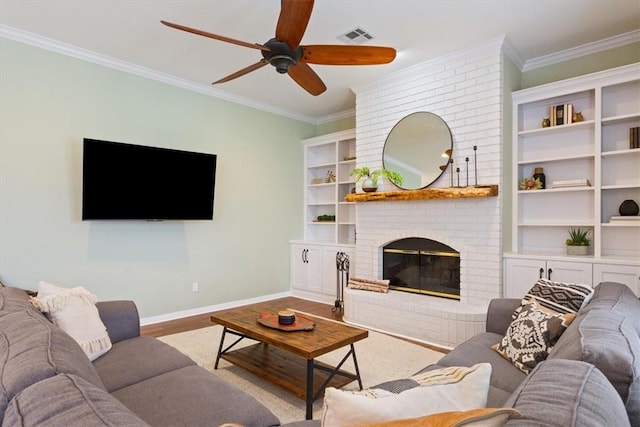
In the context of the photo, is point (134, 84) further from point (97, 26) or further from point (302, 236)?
point (302, 236)

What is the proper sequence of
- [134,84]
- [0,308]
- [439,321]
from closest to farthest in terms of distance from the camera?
1. [0,308]
2. [439,321]
3. [134,84]

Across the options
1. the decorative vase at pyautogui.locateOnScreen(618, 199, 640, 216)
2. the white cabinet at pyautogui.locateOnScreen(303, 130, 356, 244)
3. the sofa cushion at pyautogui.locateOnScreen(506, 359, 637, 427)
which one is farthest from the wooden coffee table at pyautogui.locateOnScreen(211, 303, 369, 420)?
the white cabinet at pyautogui.locateOnScreen(303, 130, 356, 244)

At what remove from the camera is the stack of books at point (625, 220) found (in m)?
3.22

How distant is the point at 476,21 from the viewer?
10.4 ft

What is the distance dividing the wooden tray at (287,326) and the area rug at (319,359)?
1.56ft

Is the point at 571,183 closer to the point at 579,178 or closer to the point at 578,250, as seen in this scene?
the point at 579,178

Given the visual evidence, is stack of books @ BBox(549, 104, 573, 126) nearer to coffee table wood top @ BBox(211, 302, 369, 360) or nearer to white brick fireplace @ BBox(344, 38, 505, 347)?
white brick fireplace @ BBox(344, 38, 505, 347)

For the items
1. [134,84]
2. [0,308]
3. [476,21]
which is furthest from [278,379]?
[134,84]

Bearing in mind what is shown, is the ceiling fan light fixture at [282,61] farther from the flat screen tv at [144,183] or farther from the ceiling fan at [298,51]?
the flat screen tv at [144,183]

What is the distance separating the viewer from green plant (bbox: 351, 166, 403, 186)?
14.0ft

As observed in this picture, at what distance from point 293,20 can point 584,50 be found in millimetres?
3239

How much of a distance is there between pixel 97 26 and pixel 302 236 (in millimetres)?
3901

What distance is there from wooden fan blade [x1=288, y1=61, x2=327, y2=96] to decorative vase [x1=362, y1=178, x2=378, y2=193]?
159cm

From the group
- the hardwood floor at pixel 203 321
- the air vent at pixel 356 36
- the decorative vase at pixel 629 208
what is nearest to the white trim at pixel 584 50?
the decorative vase at pixel 629 208
